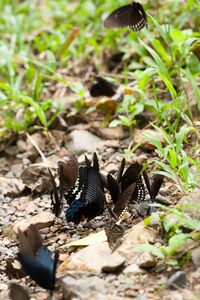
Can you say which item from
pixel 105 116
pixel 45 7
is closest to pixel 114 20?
pixel 105 116

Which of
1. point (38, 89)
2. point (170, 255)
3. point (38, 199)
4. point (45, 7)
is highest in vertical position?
point (45, 7)

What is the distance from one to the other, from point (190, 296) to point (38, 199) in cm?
158

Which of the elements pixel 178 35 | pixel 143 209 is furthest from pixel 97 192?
pixel 178 35

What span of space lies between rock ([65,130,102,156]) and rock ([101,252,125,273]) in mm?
1513

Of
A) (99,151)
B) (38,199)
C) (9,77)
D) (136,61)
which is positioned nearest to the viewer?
(38,199)

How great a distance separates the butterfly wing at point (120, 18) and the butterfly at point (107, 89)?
756mm

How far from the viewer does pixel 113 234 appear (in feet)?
6.71

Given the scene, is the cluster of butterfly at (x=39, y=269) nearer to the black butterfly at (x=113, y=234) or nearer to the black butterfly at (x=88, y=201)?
the black butterfly at (x=113, y=234)

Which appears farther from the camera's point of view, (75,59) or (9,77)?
(75,59)

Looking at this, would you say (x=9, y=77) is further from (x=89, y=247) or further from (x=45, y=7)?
(x=89, y=247)

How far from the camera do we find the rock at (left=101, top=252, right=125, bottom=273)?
183 centimetres

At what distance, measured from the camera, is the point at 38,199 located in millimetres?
2836

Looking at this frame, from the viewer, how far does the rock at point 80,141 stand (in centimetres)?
333

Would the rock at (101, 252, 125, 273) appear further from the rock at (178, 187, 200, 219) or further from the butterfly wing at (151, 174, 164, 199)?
the butterfly wing at (151, 174, 164, 199)
